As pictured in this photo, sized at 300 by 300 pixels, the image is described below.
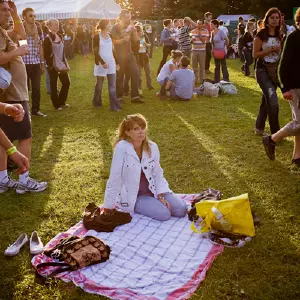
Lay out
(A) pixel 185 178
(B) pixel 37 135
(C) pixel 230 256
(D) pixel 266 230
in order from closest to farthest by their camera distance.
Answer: (C) pixel 230 256 < (D) pixel 266 230 < (A) pixel 185 178 < (B) pixel 37 135

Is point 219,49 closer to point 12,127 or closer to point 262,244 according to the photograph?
point 12,127

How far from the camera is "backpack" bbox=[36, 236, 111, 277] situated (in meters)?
3.30

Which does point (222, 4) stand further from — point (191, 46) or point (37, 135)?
point (37, 135)

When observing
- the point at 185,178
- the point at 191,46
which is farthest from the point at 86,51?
the point at 185,178

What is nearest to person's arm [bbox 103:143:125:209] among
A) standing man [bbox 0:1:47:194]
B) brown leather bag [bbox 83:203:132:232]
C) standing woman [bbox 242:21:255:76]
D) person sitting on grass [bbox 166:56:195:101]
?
brown leather bag [bbox 83:203:132:232]

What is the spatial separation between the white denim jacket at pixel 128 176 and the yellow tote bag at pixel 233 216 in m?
0.74

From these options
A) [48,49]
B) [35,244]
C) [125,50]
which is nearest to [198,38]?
[125,50]

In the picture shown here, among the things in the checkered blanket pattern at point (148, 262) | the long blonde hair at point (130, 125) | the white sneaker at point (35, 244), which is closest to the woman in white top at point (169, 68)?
the long blonde hair at point (130, 125)

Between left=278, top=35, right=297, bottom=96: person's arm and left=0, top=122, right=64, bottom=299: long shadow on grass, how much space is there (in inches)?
131

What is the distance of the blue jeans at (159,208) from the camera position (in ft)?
13.8

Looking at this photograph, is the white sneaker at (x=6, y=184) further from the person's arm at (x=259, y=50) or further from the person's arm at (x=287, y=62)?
the person's arm at (x=259, y=50)

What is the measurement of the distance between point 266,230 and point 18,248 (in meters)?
2.36

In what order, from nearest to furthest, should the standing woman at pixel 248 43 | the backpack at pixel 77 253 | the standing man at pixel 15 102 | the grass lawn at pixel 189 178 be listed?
the grass lawn at pixel 189 178 < the backpack at pixel 77 253 < the standing man at pixel 15 102 < the standing woman at pixel 248 43

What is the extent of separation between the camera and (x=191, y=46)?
13.4 meters
